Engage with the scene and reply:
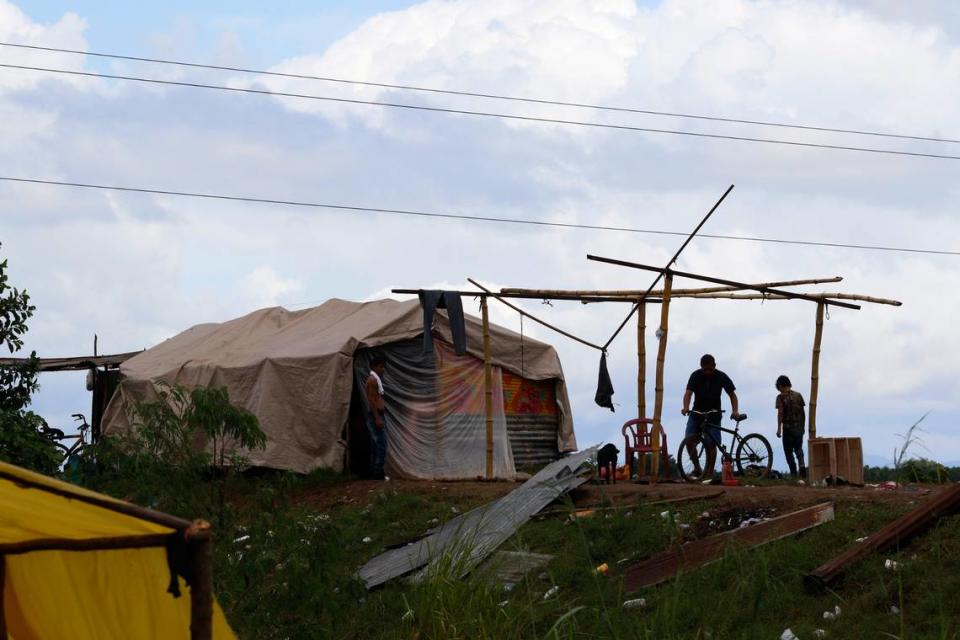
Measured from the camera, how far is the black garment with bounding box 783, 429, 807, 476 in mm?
15969

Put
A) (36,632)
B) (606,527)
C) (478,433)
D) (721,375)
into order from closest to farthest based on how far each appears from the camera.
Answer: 1. (36,632)
2. (606,527)
3. (721,375)
4. (478,433)

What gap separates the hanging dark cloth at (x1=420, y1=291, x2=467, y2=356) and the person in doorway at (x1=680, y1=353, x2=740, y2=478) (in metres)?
3.25

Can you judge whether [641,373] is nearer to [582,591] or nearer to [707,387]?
[707,387]

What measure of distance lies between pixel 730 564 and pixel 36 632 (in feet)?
18.3

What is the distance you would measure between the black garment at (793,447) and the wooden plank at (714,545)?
5819mm

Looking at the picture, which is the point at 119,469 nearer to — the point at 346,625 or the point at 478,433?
the point at 346,625

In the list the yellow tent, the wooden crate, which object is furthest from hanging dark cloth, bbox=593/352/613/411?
the yellow tent

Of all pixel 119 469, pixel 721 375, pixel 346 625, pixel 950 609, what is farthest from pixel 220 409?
pixel 721 375

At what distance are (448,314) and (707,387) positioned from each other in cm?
360

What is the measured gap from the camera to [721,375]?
14836 mm

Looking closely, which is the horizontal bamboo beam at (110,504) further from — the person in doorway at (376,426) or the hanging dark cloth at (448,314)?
the person in doorway at (376,426)

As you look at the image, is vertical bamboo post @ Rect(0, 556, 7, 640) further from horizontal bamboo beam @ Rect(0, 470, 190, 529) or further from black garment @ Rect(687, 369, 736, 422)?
black garment @ Rect(687, 369, 736, 422)

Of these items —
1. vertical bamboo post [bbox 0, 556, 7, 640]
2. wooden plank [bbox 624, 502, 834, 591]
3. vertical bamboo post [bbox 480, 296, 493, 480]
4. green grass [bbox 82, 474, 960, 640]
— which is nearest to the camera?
vertical bamboo post [bbox 0, 556, 7, 640]

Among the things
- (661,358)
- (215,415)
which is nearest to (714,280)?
(661,358)
